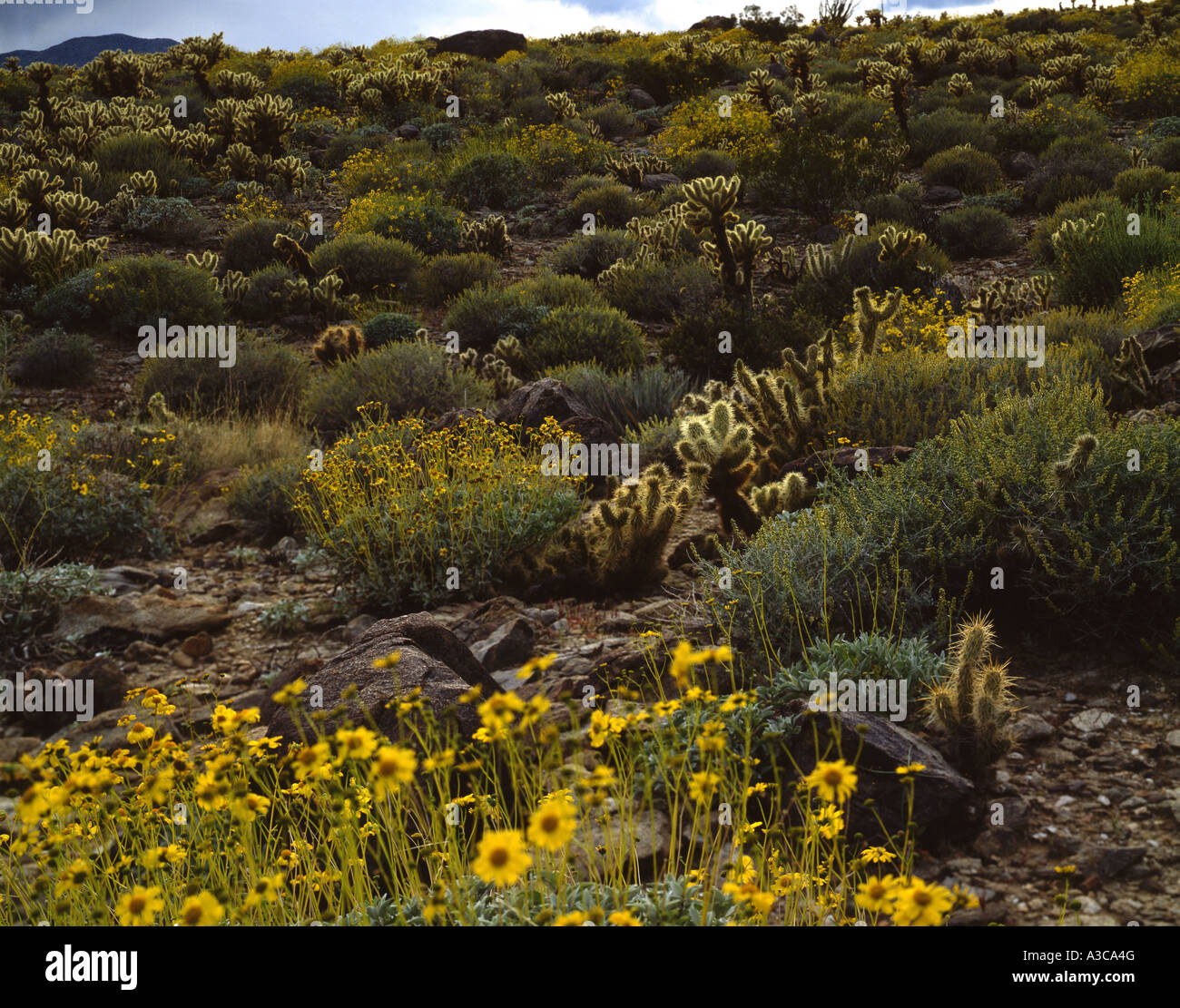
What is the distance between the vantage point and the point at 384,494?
19.0 feet

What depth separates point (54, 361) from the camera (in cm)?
974

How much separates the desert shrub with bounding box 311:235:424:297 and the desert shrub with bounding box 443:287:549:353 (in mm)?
2225

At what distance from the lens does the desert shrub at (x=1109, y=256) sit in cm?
1052

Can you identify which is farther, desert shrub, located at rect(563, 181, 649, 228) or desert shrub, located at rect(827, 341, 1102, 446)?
desert shrub, located at rect(563, 181, 649, 228)

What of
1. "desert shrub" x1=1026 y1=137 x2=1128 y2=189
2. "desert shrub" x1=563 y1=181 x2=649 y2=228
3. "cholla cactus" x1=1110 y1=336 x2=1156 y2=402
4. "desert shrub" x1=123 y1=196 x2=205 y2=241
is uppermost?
"desert shrub" x1=1026 y1=137 x2=1128 y2=189

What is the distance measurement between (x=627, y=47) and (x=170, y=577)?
101 feet

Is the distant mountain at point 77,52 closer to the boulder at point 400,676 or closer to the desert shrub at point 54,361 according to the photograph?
the desert shrub at point 54,361

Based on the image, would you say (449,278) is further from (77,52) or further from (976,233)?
(77,52)

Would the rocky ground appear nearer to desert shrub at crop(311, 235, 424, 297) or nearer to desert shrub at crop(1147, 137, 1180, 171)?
desert shrub at crop(311, 235, 424, 297)

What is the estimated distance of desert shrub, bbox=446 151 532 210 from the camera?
58.9 ft

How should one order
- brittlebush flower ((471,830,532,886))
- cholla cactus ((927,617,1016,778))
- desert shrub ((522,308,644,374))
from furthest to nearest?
desert shrub ((522,308,644,374)), cholla cactus ((927,617,1016,778)), brittlebush flower ((471,830,532,886))

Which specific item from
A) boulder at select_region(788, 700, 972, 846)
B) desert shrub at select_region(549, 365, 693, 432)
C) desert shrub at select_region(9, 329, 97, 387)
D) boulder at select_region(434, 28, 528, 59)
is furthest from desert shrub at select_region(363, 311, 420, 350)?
boulder at select_region(434, 28, 528, 59)

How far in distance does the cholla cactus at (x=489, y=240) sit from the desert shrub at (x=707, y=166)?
18.3ft

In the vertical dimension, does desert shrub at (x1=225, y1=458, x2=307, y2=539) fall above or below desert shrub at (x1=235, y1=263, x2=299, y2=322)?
below
